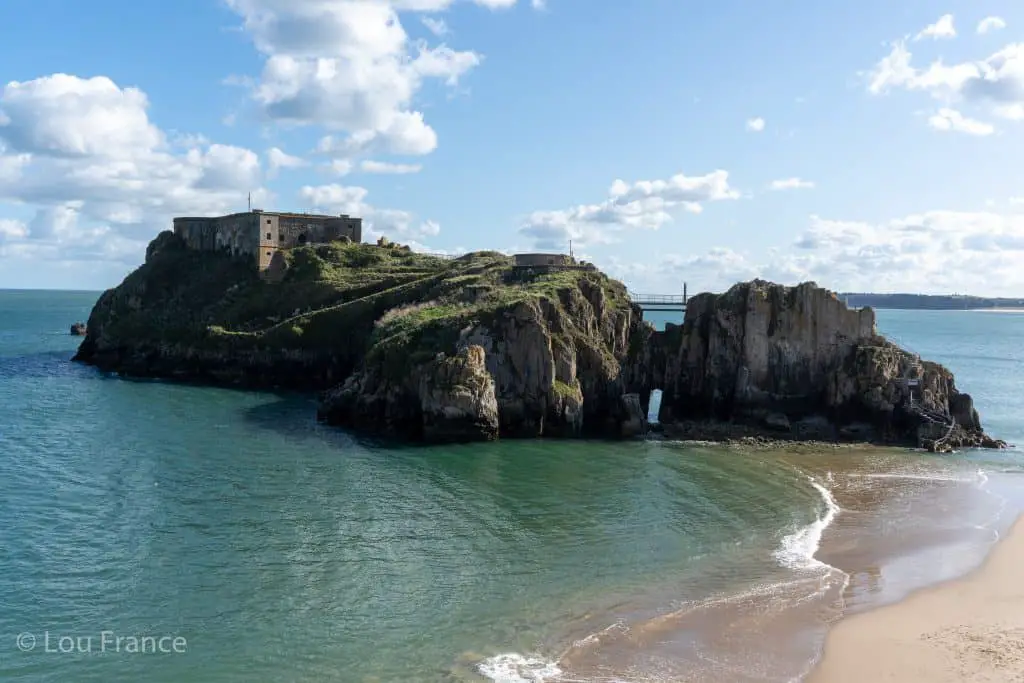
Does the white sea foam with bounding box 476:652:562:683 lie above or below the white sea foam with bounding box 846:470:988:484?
below

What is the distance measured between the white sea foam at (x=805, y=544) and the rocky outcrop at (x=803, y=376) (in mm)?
20625

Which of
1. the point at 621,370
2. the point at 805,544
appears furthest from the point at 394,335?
the point at 805,544

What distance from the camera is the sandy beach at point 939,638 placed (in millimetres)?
23656

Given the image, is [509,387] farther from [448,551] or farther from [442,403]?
[448,551]

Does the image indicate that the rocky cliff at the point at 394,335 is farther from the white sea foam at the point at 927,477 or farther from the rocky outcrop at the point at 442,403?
the white sea foam at the point at 927,477

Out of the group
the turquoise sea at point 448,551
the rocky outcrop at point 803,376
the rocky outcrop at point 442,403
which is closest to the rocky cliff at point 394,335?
the rocky outcrop at point 442,403

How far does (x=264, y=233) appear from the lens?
103438mm

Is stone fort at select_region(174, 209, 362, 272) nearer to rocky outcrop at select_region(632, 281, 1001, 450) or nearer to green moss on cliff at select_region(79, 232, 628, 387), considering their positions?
green moss on cliff at select_region(79, 232, 628, 387)

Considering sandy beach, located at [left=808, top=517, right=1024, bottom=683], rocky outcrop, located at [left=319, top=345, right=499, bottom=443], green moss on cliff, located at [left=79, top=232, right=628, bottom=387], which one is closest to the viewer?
sandy beach, located at [left=808, top=517, right=1024, bottom=683]

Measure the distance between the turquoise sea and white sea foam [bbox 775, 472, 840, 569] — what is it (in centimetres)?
13

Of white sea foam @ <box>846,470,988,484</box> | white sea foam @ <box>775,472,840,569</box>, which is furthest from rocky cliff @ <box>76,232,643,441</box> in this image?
white sea foam @ <box>775,472,840,569</box>

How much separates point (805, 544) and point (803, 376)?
3021 cm

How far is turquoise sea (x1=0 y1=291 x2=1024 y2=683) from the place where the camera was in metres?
23.9

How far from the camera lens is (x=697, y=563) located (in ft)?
105
